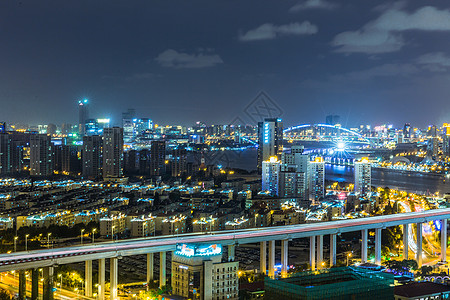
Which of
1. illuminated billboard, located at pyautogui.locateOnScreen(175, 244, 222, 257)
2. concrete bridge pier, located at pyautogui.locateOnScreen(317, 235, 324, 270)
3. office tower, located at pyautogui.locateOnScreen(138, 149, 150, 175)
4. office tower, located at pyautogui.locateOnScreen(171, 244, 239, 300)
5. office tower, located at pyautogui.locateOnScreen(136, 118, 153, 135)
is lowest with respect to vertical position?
concrete bridge pier, located at pyautogui.locateOnScreen(317, 235, 324, 270)

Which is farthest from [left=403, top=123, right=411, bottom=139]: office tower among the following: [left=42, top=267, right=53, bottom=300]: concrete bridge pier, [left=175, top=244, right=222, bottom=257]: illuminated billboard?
[left=42, top=267, right=53, bottom=300]: concrete bridge pier

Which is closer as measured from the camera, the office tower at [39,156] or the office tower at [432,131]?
the office tower at [39,156]

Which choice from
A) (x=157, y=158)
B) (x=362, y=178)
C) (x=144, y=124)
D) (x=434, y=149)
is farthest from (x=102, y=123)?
(x=434, y=149)

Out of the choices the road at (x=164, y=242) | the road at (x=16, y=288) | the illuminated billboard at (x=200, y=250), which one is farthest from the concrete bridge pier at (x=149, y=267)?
the illuminated billboard at (x=200, y=250)

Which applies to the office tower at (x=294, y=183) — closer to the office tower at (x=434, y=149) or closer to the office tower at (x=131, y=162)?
the office tower at (x=131, y=162)

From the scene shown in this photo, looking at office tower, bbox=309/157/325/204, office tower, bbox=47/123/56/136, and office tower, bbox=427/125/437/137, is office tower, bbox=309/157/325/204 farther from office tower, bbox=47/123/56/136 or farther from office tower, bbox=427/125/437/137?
office tower, bbox=427/125/437/137

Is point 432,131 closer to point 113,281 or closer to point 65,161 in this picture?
point 65,161
